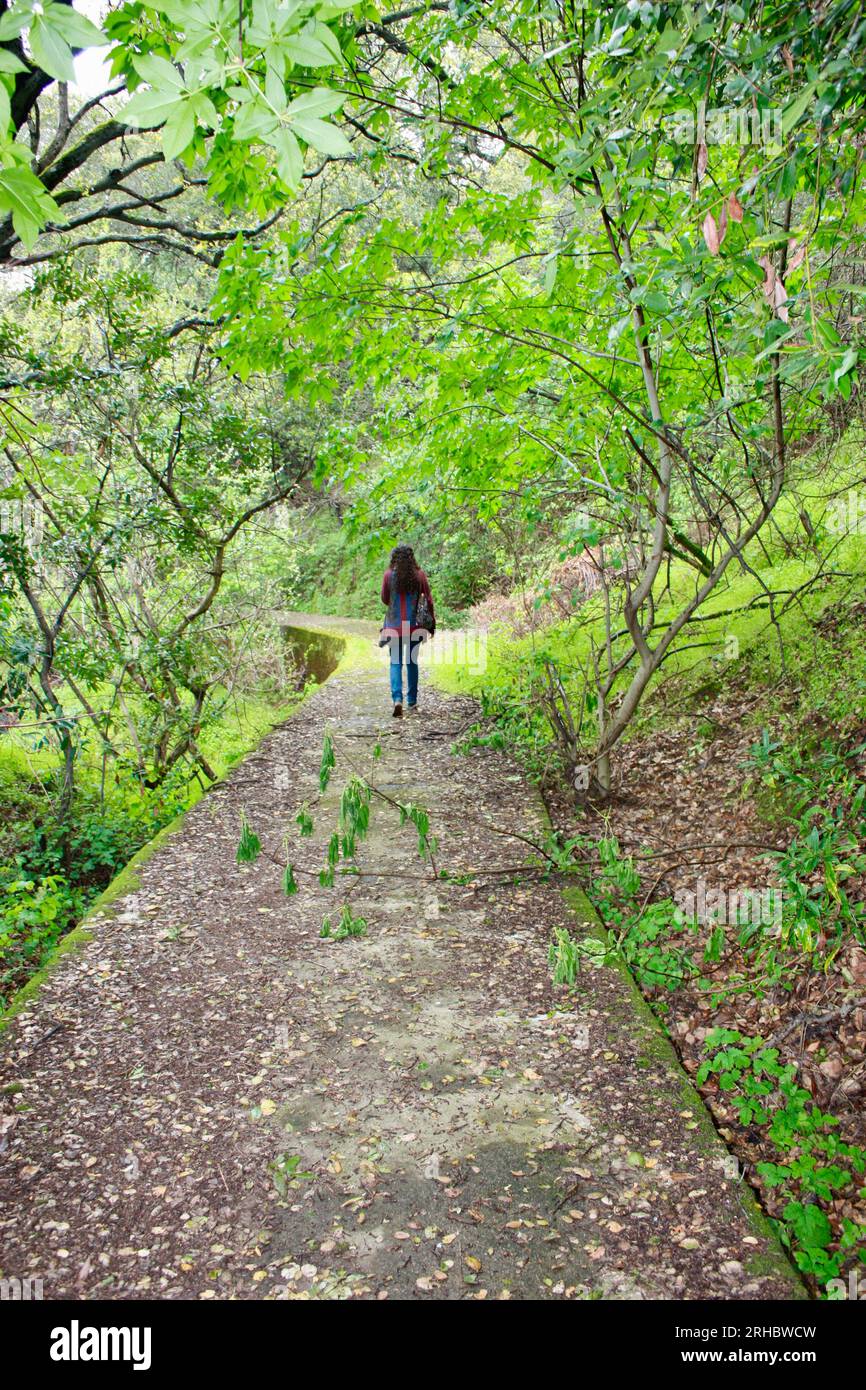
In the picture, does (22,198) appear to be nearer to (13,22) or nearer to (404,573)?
(13,22)

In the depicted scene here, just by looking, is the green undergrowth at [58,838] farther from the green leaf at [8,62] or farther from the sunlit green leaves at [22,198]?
the green leaf at [8,62]

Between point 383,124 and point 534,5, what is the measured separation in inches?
44.3

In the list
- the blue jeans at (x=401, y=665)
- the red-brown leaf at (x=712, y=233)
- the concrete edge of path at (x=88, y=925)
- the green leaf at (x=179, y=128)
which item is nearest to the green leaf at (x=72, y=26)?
the green leaf at (x=179, y=128)

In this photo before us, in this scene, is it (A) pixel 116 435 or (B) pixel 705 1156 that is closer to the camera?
(B) pixel 705 1156

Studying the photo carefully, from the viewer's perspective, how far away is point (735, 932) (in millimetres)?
4297

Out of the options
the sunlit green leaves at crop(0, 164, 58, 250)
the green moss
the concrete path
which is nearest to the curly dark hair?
the green moss

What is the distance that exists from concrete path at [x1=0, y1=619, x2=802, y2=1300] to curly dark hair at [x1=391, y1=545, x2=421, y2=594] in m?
3.95

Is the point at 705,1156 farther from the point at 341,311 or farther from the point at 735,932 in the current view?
the point at 341,311

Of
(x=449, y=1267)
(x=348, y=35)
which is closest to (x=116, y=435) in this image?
(x=348, y=35)

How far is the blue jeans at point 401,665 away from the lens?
867cm

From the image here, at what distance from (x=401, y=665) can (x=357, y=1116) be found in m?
6.07

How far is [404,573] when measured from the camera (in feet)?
27.5

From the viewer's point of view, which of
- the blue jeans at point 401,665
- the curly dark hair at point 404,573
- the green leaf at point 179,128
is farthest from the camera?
the blue jeans at point 401,665

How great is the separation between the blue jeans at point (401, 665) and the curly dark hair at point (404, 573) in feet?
1.81
